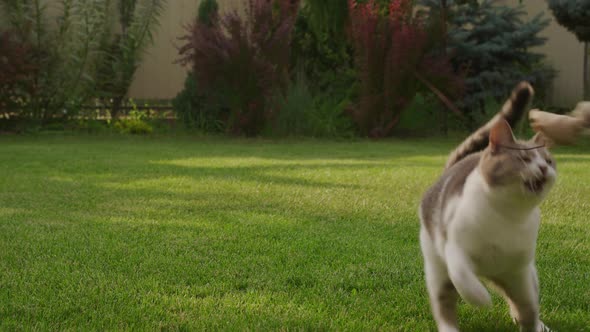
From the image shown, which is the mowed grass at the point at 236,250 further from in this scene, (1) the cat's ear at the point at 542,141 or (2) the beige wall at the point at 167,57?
(2) the beige wall at the point at 167,57

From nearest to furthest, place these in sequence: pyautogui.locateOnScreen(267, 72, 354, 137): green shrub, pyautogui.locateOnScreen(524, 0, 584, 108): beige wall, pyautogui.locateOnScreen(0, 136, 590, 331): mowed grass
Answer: pyautogui.locateOnScreen(0, 136, 590, 331): mowed grass
pyautogui.locateOnScreen(267, 72, 354, 137): green shrub
pyautogui.locateOnScreen(524, 0, 584, 108): beige wall

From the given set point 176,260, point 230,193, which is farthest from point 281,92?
point 176,260

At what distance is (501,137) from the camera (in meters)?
2.18

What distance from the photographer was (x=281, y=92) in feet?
42.8

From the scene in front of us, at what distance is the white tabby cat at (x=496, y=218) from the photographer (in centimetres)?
208

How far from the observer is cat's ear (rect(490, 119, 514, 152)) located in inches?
85.6

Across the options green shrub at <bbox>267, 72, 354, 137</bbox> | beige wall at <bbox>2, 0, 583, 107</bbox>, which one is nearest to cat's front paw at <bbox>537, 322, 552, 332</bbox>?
green shrub at <bbox>267, 72, 354, 137</bbox>

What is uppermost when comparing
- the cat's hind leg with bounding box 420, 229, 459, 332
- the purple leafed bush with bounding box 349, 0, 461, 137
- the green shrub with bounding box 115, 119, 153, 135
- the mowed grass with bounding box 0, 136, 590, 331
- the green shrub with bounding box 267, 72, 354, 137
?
the purple leafed bush with bounding box 349, 0, 461, 137

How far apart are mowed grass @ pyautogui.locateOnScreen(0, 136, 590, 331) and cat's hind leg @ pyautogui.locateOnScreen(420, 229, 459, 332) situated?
194 millimetres

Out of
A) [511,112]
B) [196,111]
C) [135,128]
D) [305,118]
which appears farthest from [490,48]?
[511,112]

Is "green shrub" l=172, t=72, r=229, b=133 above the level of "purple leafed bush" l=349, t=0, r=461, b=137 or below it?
below

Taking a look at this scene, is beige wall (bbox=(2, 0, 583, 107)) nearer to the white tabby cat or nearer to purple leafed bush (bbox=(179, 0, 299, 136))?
purple leafed bush (bbox=(179, 0, 299, 136))

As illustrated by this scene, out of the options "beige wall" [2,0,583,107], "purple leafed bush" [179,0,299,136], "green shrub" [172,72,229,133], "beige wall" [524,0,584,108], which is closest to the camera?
"purple leafed bush" [179,0,299,136]

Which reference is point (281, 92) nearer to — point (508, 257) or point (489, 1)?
point (489, 1)
